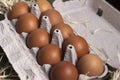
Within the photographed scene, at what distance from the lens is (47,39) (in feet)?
3.26

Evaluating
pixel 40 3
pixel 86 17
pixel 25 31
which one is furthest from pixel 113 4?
pixel 25 31

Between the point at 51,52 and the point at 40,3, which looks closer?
the point at 51,52

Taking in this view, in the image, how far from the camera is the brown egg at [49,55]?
92 cm

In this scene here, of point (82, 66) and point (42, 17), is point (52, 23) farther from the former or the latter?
point (82, 66)

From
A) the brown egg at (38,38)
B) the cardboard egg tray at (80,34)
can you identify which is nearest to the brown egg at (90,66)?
the cardboard egg tray at (80,34)

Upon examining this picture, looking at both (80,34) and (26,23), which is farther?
(80,34)

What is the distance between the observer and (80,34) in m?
1.17

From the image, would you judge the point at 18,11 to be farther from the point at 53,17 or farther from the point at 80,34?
the point at 80,34

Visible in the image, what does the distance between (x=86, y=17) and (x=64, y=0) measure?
120 mm

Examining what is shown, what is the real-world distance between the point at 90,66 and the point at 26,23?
27 cm

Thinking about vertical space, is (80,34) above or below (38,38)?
below

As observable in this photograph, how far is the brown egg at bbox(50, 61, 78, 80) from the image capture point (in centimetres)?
87

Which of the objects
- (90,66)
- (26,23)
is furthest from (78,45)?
(26,23)

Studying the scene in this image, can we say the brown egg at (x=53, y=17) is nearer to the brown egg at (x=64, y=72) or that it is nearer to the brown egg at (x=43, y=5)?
the brown egg at (x=43, y=5)
